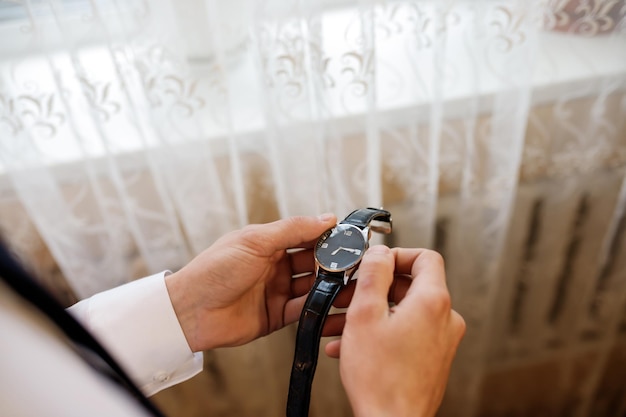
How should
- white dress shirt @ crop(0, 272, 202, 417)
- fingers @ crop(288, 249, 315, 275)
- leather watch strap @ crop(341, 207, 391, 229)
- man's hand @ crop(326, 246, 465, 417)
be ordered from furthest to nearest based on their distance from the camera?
1. fingers @ crop(288, 249, 315, 275)
2. leather watch strap @ crop(341, 207, 391, 229)
3. man's hand @ crop(326, 246, 465, 417)
4. white dress shirt @ crop(0, 272, 202, 417)

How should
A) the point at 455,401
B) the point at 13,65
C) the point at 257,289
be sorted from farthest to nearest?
the point at 455,401 < the point at 257,289 < the point at 13,65

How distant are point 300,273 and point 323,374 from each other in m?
0.36

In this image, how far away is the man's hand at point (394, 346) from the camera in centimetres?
47

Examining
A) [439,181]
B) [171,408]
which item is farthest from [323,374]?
[439,181]

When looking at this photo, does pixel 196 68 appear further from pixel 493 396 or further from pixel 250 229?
pixel 493 396

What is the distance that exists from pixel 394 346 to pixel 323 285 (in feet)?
0.37

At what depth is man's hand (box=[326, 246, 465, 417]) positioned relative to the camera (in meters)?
0.47

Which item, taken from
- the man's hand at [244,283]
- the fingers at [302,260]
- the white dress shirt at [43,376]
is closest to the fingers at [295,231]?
the man's hand at [244,283]

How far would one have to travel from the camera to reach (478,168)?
0.82m

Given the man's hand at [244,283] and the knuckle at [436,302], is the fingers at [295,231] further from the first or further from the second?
the knuckle at [436,302]

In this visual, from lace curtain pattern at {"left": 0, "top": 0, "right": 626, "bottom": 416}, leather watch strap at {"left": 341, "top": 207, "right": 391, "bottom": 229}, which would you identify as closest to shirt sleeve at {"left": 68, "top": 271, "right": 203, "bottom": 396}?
lace curtain pattern at {"left": 0, "top": 0, "right": 626, "bottom": 416}

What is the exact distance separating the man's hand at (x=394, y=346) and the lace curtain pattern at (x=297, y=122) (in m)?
0.28

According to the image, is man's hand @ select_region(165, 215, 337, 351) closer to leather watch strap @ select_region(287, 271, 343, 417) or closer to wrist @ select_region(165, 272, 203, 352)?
wrist @ select_region(165, 272, 203, 352)

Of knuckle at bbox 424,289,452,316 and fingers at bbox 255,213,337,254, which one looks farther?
fingers at bbox 255,213,337,254
